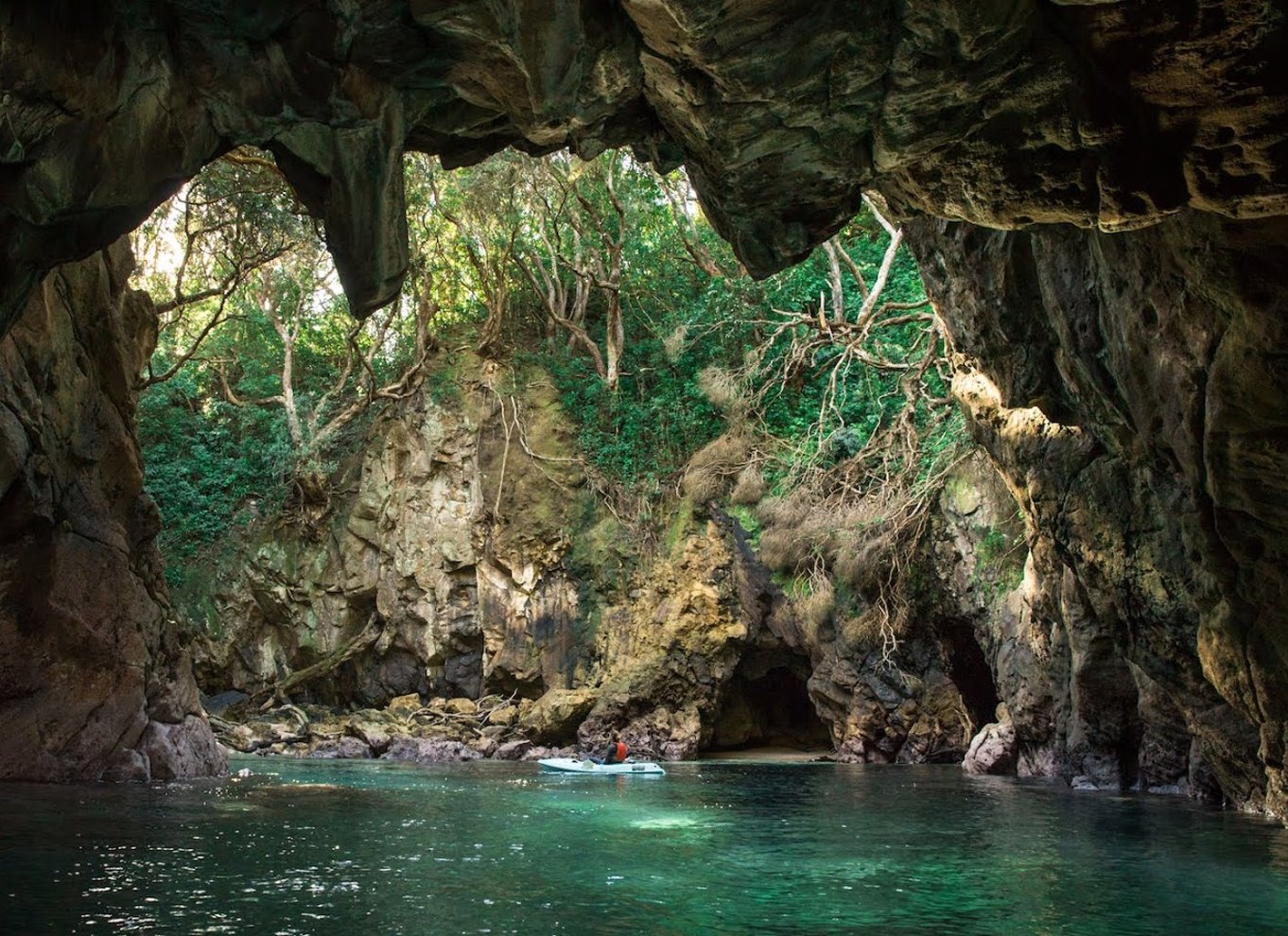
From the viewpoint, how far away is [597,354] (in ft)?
87.8

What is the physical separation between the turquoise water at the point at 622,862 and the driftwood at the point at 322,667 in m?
10.2

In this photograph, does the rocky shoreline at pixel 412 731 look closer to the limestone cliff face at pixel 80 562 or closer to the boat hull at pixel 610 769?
the boat hull at pixel 610 769

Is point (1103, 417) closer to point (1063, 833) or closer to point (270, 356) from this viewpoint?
point (1063, 833)

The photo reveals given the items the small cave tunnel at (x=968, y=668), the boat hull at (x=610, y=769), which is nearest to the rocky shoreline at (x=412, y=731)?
→ the boat hull at (x=610, y=769)

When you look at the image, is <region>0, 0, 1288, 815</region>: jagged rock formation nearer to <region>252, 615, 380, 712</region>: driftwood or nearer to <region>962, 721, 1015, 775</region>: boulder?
<region>962, 721, 1015, 775</region>: boulder

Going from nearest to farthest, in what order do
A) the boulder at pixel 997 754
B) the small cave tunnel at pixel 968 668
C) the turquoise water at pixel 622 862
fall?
the turquoise water at pixel 622 862
the boulder at pixel 997 754
the small cave tunnel at pixel 968 668

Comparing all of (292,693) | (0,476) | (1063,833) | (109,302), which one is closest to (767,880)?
(1063,833)

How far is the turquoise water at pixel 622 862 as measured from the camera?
7133mm

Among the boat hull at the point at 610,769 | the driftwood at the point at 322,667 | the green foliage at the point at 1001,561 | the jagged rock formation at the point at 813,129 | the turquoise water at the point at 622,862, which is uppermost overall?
the jagged rock formation at the point at 813,129

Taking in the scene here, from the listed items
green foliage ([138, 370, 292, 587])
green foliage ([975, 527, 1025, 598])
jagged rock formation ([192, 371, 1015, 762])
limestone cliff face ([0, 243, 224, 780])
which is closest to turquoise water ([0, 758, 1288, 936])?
limestone cliff face ([0, 243, 224, 780])

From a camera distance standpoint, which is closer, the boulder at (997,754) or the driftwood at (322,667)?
the boulder at (997,754)

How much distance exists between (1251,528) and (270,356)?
987 inches

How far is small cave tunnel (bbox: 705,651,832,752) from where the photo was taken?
24.1 m

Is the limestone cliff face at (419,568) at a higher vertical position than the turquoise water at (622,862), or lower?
higher
